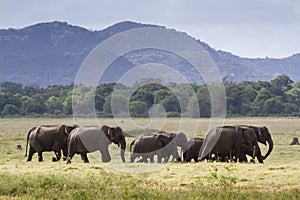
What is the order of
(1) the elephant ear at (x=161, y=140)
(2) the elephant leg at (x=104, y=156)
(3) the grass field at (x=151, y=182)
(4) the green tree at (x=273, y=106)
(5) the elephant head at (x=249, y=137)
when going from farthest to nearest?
(4) the green tree at (x=273, y=106)
(1) the elephant ear at (x=161, y=140)
(2) the elephant leg at (x=104, y=156)
(5) the elephant head at (x=249, y=137)
(3) the grass field at (x=151, y=182)

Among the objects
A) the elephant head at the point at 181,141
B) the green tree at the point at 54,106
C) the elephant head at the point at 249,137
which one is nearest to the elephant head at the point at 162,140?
the elephant head at the point at 181,141

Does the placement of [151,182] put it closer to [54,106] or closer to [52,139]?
[52,139]

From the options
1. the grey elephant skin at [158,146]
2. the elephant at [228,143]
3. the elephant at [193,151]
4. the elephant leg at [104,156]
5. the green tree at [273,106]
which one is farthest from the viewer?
the green tree at [273,106]

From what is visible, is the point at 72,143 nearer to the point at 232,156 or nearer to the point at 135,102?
the point at 232,156

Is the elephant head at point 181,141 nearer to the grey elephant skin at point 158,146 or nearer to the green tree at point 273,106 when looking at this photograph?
the grey elephant skin at point 158,146

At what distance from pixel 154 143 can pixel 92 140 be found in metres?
3.18

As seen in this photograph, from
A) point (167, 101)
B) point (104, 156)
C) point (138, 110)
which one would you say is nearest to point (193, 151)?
point (104, 156)

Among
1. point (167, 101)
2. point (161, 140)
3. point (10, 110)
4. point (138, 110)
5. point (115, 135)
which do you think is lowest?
point (161, 140)

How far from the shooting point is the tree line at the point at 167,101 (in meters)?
75.7

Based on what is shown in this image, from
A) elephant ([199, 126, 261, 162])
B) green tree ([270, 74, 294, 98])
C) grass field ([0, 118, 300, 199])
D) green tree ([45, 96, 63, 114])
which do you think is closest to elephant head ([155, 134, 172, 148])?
elephant ([199, 126, 261, 162])

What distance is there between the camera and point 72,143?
2567 cm

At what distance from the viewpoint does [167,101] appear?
82.4 m

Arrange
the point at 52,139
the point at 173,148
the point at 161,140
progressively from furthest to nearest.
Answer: the point at 161,140
the point at 173,148
the point at 52,139

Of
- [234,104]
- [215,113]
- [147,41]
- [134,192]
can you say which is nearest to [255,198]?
[134,192]
